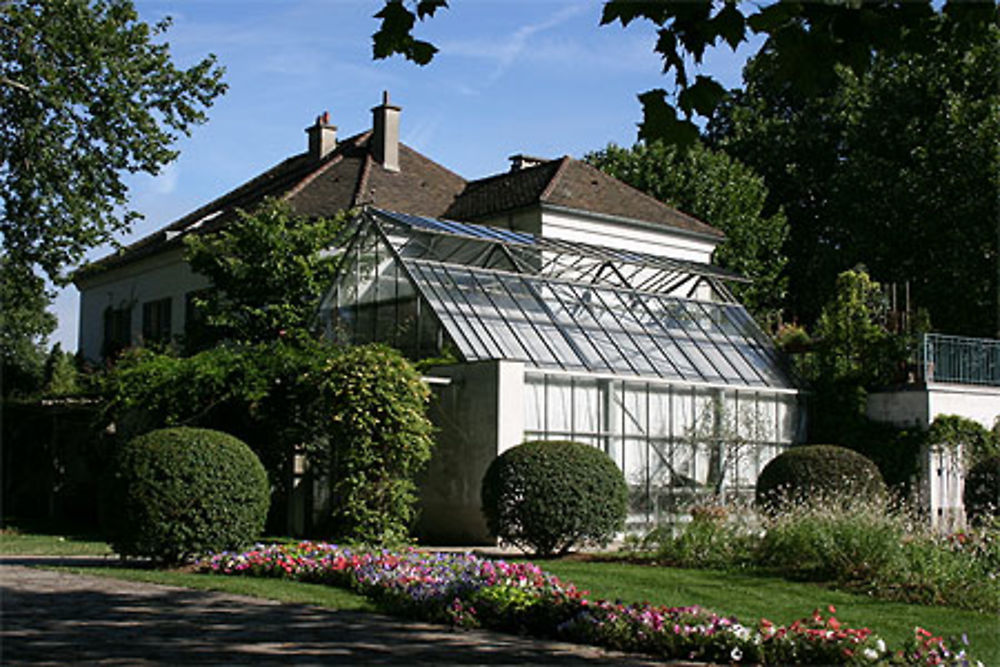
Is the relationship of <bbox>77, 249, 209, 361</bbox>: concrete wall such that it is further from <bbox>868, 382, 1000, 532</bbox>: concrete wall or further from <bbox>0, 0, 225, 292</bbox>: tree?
<bbox>868, 382, 1000, 532</bbox>: concrete wall

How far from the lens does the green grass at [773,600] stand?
10.6m

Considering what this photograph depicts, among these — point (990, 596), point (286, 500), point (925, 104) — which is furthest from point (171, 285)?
point (990, 596)

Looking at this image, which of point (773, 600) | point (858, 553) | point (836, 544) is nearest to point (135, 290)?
point (836, 544)

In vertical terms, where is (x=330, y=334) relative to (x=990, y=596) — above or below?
above

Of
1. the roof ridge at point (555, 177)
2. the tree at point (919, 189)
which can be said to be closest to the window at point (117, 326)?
the roof ridge at point (555, 177)

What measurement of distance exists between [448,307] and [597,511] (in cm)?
630

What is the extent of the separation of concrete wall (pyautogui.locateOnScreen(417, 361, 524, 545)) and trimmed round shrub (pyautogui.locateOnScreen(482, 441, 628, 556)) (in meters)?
2.75

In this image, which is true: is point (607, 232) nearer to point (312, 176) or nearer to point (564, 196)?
point (564, 196)

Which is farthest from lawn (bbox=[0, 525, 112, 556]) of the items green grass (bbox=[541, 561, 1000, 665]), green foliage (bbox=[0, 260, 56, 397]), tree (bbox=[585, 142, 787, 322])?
tree (bbox=[585, 142, 787, 322])

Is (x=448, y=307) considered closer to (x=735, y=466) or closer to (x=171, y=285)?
(x=735, y=466)

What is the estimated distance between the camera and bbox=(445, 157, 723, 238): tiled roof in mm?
33625

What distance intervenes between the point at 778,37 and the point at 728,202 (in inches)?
1399

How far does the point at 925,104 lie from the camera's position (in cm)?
3994

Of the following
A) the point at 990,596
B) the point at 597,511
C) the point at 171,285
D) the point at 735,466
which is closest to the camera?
the point at 990,596
